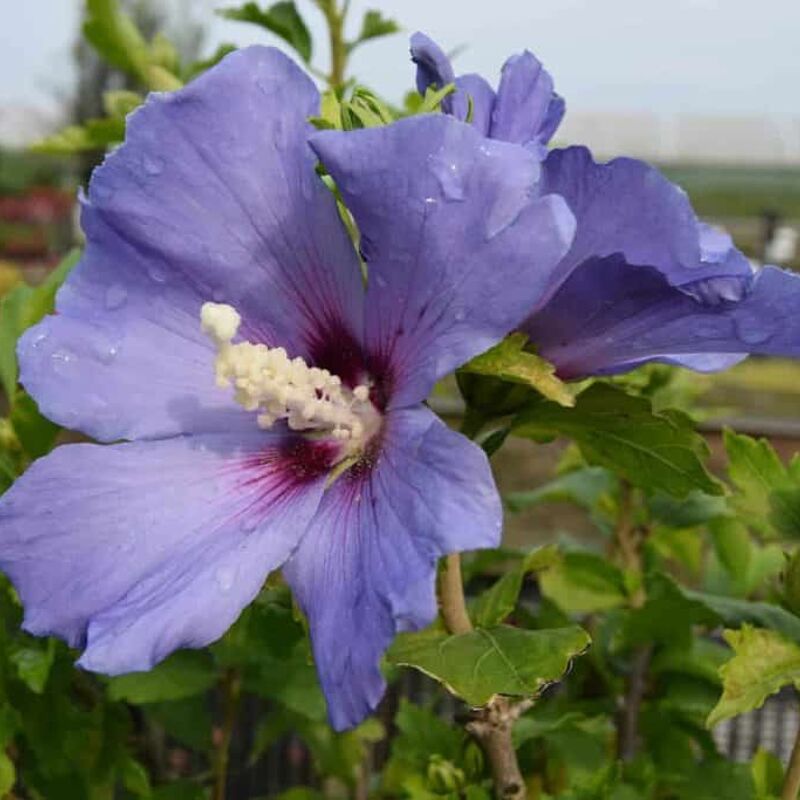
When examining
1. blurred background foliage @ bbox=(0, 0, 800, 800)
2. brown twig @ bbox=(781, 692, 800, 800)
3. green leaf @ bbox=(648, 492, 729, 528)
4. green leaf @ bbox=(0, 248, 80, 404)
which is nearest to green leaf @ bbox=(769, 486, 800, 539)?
blurred background foliage @ bbox=(0, 0, 800, 800)

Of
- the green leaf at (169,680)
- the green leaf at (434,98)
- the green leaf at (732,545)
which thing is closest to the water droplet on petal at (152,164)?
the green leaf at (434,98)

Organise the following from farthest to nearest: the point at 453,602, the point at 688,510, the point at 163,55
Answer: the point at 163,55 < the point at 688,510 < the point at 453,602

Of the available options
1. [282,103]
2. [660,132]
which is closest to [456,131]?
[282,103]

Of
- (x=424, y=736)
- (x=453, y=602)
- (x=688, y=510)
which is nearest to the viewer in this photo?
(x=453, y=602)

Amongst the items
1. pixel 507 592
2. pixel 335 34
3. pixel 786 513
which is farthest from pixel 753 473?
pixel 335 34

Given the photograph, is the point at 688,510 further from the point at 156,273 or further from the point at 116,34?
the point at 116,34

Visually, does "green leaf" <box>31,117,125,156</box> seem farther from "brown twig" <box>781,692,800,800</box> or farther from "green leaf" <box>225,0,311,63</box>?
"brown twig" <box>781,692,800,800</box>
